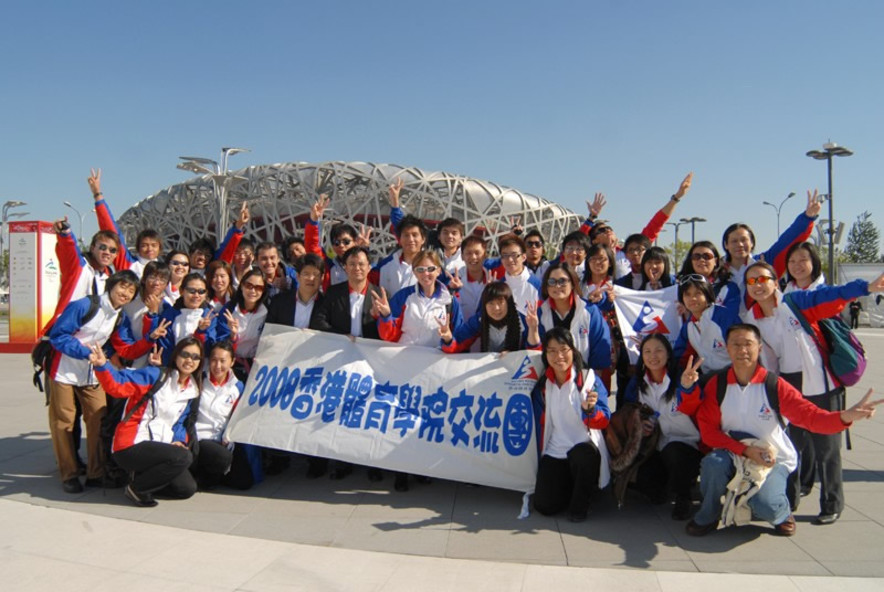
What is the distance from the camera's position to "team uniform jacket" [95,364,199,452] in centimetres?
438

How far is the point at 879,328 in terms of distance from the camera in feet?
81.2

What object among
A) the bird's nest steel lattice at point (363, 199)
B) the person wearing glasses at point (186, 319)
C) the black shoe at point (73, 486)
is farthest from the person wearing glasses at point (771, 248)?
the bird's nest steel lattice at point (363, 199)

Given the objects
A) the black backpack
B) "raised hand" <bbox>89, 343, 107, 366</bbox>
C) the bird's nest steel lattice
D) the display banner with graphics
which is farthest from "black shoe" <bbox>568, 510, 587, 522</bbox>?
the bird's nest steel lattice

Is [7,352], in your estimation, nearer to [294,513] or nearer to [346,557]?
[294,513]

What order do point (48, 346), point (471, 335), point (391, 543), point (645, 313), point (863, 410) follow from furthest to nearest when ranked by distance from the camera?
point (645, 313) < point (471, 335) < point (48, 346) < point (391, 543) < point (863, 410)

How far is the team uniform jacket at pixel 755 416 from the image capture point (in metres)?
3.75

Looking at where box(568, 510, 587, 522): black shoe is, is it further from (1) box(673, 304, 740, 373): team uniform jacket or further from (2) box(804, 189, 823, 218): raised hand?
(2) box(804, 189, 823, 218): raised hand

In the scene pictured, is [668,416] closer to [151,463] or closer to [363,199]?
[151,463]

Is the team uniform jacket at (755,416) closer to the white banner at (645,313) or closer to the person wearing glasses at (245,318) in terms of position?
the white banner at (645,313)

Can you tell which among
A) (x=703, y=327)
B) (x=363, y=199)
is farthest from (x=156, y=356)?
(x=363, y=199)

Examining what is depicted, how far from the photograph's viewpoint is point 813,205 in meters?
4.90

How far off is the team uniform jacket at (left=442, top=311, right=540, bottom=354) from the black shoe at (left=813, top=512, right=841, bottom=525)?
2283 millimetres

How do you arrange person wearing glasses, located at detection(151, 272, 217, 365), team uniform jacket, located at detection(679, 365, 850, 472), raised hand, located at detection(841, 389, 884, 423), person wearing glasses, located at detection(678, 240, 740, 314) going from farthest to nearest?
person wearing glasses, located at detection(678, 240, 740, 314), person wearing glasses, located at detection(151, 272, 217, 365), team uniform jacket, located at detection(679, 365, 850, 472), raised hand, located at detection(841, 389, 884, 423)

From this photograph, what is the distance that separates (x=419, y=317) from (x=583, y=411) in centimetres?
154
